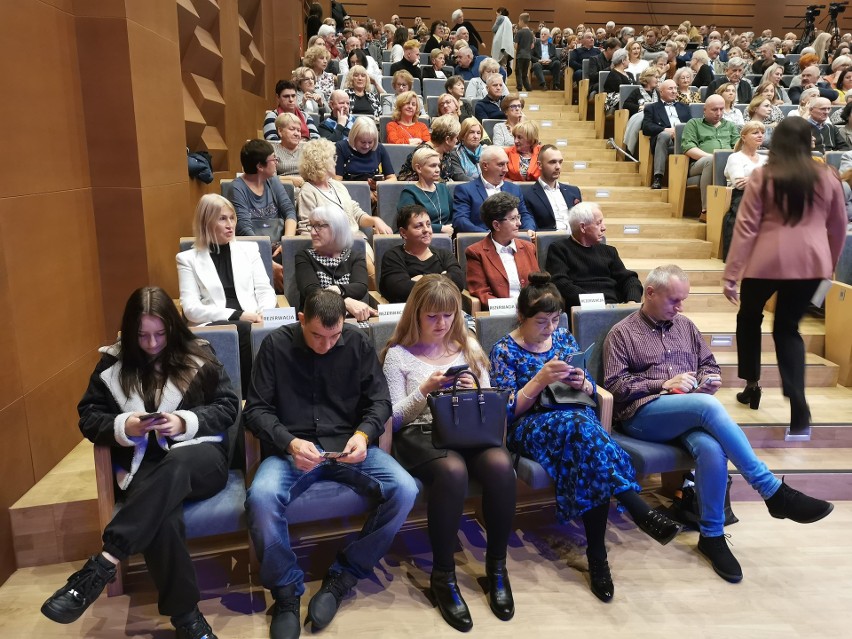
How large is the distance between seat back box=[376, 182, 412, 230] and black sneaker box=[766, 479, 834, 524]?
2128mm

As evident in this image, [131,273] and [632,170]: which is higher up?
[632,170]

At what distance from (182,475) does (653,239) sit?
326 cm

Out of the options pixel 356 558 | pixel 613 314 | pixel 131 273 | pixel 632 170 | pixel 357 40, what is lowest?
pixel 356 558

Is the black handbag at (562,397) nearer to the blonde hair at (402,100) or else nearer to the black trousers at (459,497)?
the black trousers at (459,497)

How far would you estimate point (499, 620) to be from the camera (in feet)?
6.00

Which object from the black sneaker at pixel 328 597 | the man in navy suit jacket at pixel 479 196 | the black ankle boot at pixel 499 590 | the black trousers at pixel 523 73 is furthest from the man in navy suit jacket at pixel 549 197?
the black trousers at pixel 523 73

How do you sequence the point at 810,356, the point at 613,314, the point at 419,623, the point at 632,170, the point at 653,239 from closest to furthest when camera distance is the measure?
the point at 419,623
the point at 613,314
the point at 810,356
the point at 653,239
the point at 632,170

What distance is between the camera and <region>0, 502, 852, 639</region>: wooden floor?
1.79 m

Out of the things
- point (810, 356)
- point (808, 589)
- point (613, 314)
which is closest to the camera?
point (808, 589)

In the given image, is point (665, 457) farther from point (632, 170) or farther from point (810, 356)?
point (632, 170)

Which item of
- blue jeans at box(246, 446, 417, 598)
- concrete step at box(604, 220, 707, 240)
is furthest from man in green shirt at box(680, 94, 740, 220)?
blue jeans at box(246, 446, 417, 598)

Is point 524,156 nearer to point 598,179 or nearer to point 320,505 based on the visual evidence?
point 598,179

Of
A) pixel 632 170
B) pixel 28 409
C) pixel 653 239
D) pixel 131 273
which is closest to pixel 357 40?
pixel 632 170

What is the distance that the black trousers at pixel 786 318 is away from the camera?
1809 mm
